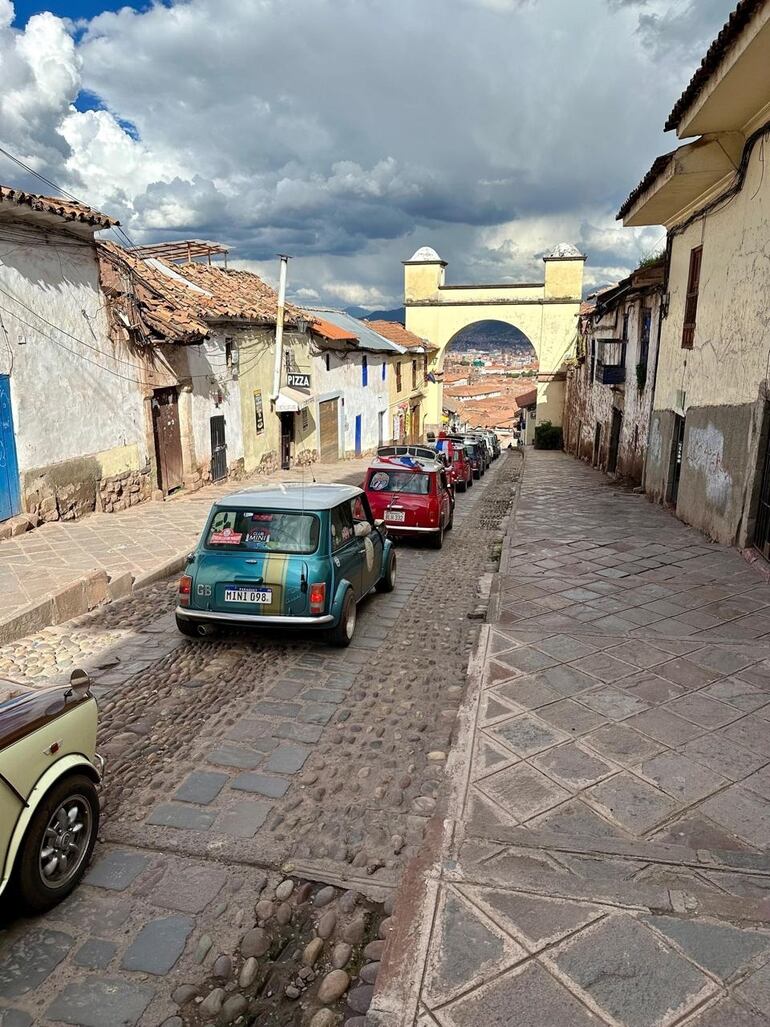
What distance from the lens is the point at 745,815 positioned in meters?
3.78

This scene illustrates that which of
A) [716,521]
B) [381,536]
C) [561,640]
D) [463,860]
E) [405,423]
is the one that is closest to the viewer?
[463,860]

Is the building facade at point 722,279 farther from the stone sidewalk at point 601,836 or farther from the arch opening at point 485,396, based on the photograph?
the arch opening at point 485,396

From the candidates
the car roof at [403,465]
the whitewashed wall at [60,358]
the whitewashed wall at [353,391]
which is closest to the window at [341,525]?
the car roof at [403,465]

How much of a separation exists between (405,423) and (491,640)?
32.1 m

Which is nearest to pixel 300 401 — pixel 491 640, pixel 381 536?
pixel 381 536

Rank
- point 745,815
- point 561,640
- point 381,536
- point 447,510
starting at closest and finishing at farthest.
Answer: point 745,815
point 561,640
point 381,536
point 447,510

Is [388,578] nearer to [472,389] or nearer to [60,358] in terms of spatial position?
[60,358]

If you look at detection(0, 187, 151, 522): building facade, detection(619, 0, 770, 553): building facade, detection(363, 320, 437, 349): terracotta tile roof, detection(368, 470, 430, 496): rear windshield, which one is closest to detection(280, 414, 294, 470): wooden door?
detection(0, 187, 151, 522): building facade

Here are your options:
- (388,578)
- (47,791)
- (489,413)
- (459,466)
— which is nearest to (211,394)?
(459,466)

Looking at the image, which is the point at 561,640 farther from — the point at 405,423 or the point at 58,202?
the point at 405,423

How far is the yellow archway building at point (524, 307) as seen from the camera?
137 feet

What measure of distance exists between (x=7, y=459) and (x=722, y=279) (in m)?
11.0

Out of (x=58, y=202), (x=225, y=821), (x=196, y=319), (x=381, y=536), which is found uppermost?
(x=58, y=202)

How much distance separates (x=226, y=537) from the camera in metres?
6.42
